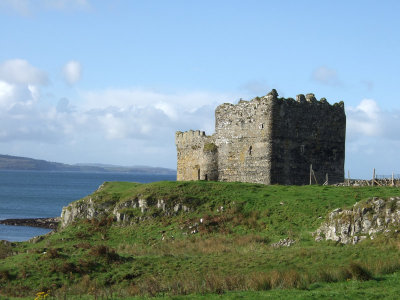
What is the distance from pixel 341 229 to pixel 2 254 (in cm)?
2111

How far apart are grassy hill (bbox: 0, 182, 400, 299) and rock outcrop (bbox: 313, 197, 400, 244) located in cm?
94

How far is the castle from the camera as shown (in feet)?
162

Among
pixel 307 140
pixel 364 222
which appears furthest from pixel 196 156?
pixel 364 222

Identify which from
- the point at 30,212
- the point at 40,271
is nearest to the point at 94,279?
the point at 40,271

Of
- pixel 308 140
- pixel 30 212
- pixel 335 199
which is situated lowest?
pixel 30 212

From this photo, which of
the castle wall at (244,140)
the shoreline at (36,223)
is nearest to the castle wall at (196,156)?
the castle wall at (244,140)

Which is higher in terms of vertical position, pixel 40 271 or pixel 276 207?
pixel 276 207

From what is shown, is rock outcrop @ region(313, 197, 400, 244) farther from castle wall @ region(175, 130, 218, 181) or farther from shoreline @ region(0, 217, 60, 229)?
shoreline @ region(0, 217, 60, 229)

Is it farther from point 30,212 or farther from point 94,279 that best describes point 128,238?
point 30,212

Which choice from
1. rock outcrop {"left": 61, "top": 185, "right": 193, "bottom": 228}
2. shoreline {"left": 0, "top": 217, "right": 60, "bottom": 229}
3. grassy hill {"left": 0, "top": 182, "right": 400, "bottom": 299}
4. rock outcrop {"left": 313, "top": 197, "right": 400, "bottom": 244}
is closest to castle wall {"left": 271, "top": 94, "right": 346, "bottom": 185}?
grassy hill {"left": 0, "top": 182, "right": 400, "bottom": 299}

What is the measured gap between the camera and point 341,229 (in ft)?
109

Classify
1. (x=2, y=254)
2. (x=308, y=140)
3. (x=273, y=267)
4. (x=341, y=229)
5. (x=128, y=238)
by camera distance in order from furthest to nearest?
1. (x=308, y=140)
2. (x=128, y=238)
3. (x=2, y=254)
4. (x=341, y=229)
5. (x=273, y=267)

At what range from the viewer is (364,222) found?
32.6 metres

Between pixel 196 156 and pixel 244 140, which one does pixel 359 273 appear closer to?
pixel 244 140
